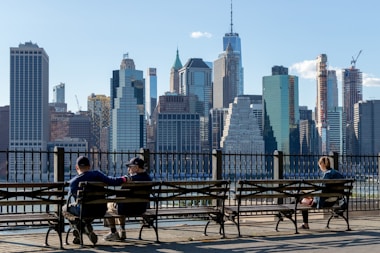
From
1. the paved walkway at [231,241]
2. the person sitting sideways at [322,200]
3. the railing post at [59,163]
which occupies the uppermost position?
the railing post at [59,163]

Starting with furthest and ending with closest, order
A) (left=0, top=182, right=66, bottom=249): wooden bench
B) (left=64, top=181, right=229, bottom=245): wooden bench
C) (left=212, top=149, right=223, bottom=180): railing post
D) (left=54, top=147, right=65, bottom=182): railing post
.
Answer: (left=212, top=149, right=223, bottom=180): railing post
(left=54, top=147, right=65, bottom=182): railing post
(left=64, top=181, right=229, bottom=245): wooden bench
(left=0, top=182, right=66, bottom=249): wooden bench

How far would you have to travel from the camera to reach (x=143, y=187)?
31.1 ft

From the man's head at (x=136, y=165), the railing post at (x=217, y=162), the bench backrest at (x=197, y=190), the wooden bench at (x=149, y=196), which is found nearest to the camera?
the wooden bench at (x=149, y=196)

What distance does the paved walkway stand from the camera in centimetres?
887

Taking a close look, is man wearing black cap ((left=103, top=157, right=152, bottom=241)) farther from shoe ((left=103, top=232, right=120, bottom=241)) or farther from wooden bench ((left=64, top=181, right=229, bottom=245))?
wooden bench ((left=64, top=181, right=229, bottom=245))

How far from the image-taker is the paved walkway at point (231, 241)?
8.87m

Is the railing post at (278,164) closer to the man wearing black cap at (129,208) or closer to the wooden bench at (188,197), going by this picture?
the wooden bench at (188,197)

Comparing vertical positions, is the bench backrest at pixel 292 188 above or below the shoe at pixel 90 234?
above

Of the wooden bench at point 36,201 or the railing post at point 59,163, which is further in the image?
the railing post at point 59,163

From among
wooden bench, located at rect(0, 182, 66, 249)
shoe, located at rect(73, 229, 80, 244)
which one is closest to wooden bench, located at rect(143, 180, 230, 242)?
shoe, located at rect(73, 229, 80, 244)

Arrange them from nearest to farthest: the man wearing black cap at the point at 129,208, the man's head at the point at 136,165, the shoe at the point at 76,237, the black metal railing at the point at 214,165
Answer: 1. the shoe at the point at 76,237
2. the man wearing black cap at the point at 129,208
3. the man's head at the point at 136,165
4. the black metal railing at the point at 214,165

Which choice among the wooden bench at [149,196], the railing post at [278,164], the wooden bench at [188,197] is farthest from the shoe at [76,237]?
the railing post at [278,164]

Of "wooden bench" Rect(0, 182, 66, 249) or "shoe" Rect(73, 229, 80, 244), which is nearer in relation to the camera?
"wooden bench" Rect(0, 182, 66, 249)

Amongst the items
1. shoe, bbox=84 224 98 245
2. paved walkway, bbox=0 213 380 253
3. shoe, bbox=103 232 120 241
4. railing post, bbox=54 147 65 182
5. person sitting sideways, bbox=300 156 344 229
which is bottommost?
paved walkway, bbox=0 213 380 253
